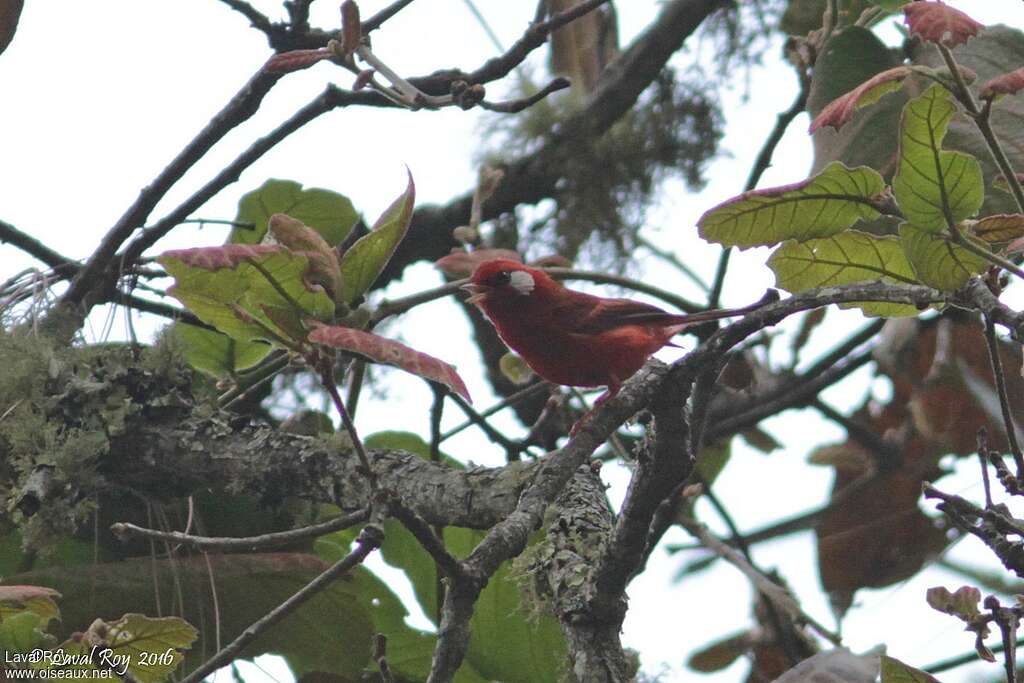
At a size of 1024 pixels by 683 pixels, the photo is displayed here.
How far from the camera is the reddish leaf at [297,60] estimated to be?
1847 millimetres

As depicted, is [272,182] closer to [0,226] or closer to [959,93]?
[0,226]

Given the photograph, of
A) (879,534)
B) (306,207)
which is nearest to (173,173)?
(306,207)

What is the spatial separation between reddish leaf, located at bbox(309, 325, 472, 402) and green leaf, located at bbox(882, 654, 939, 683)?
706mm

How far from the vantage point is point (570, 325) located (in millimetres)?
2883

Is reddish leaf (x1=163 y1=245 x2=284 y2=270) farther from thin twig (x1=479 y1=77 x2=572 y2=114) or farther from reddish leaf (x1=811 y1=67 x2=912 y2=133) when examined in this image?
thin twig (x1=479 y1=77 x2=572 y2=114)

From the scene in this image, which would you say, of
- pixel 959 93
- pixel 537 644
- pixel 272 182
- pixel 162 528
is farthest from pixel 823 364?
pixel 959 93

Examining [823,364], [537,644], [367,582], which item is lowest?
[537,644]

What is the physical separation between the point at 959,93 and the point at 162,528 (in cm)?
185

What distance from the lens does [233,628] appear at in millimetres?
2490

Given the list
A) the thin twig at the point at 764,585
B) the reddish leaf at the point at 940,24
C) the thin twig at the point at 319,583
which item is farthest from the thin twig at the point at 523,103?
the thin twig at the point at 764,585

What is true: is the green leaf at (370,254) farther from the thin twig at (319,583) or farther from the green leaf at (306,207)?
the green leaf at (306,207)

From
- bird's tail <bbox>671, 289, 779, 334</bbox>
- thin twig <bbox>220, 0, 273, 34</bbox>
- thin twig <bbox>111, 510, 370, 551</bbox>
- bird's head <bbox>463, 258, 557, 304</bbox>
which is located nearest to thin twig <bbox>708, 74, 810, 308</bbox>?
bird's tail <bbox>671, 289, 779, 334</bbox>

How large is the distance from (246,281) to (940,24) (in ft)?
3.04

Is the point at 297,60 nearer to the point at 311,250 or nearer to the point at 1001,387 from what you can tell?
the point at 311,250
